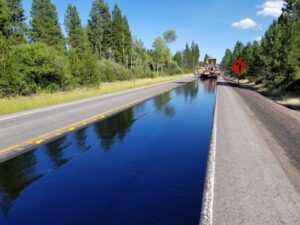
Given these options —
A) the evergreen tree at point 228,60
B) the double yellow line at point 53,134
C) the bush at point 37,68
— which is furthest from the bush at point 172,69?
the double yellow line at point 53,134

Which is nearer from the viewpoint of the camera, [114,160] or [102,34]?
[114,160]

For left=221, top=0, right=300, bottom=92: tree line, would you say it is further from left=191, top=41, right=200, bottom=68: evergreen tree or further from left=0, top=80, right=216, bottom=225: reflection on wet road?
left=191, top=41, right=200, bottom=68: evergreen tree

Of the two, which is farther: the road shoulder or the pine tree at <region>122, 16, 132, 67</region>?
the pine tree at <region>122, 16, 132, 67</region>

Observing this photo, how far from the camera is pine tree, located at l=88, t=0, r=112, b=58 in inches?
2265

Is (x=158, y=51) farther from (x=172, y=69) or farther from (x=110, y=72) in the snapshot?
(x=110, y=72)

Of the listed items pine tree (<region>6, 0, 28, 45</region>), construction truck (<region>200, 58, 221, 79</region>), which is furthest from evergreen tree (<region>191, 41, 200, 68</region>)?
pine tree (<region>6, 0, 28, 45</region>)

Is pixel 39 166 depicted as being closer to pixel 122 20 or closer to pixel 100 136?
pixel 100 136

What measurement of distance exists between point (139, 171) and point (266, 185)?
2.83 metres

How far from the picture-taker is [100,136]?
29.8 ft

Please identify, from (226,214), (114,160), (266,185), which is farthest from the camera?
(114,160)

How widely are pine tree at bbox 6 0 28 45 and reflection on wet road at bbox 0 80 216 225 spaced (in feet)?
102

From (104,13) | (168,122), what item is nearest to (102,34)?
(104,13)

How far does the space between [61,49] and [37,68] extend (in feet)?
62.0

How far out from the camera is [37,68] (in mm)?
22984
